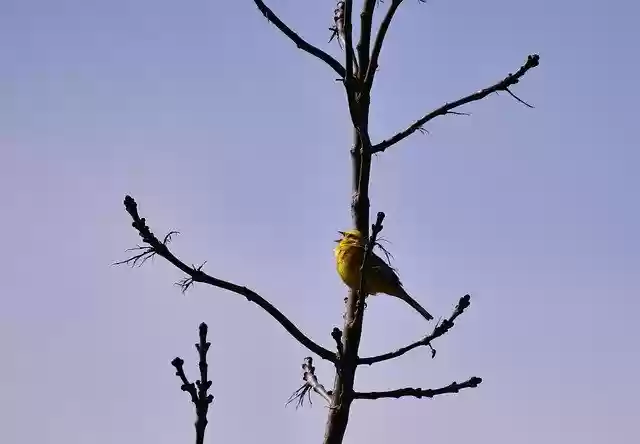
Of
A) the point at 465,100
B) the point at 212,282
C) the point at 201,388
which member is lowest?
the point at 201,388

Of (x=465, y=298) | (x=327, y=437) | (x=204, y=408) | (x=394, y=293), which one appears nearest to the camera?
(x=204, y=408)

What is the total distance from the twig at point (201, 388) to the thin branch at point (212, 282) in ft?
2.91

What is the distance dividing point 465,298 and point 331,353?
0.74 meters

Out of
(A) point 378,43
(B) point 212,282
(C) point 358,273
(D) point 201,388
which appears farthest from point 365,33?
(C) point 358,273

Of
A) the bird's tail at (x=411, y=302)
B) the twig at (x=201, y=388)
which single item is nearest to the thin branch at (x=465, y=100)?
the twig at (x=201, y=388)

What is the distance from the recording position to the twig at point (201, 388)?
258 cm

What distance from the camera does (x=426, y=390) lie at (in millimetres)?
4566

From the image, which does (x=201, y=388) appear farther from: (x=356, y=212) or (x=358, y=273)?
(x=358, y=273)

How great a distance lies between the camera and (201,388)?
8.64ft

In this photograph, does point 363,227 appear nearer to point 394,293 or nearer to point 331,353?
point 331,353

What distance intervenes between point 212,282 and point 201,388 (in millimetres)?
1540

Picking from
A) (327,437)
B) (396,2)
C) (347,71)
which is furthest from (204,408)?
(396,2)

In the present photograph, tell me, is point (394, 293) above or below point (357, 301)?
above

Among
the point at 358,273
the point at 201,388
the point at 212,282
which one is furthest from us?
the point at 358,273
